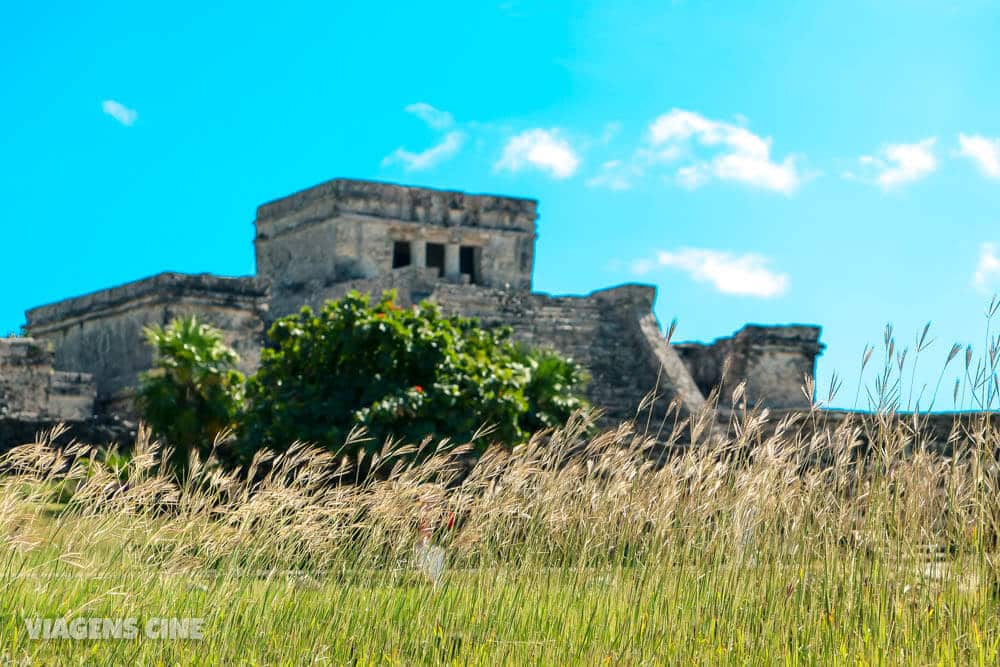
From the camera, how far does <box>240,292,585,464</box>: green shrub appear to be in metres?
10.7

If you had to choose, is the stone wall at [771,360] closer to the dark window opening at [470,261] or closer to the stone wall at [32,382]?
the dark window opening at [470,261]

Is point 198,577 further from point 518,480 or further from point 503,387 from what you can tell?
point 503,387

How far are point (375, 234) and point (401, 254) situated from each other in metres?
1.37

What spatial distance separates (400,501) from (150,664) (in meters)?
1.09

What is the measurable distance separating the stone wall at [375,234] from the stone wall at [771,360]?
5951 millimetres

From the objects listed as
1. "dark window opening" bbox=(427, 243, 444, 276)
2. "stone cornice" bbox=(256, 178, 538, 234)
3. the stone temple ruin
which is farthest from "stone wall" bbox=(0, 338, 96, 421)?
"dark window opening" bbox=(427, 243, 444, 276)

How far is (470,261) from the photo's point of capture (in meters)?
25.8

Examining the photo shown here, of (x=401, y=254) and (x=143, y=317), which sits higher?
(x=401, y=254)

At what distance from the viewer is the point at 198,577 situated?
482 centimetres

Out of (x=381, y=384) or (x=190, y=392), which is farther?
(x=190, y=392)

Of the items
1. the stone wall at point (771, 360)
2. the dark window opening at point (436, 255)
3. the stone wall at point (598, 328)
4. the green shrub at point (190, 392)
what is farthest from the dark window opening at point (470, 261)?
the green shrub at point (190, 392)

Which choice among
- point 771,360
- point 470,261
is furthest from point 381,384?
point 470,261

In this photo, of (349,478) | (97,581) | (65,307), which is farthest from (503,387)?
(65,307)

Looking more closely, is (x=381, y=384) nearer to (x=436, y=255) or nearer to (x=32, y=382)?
(x=32, y=382)
